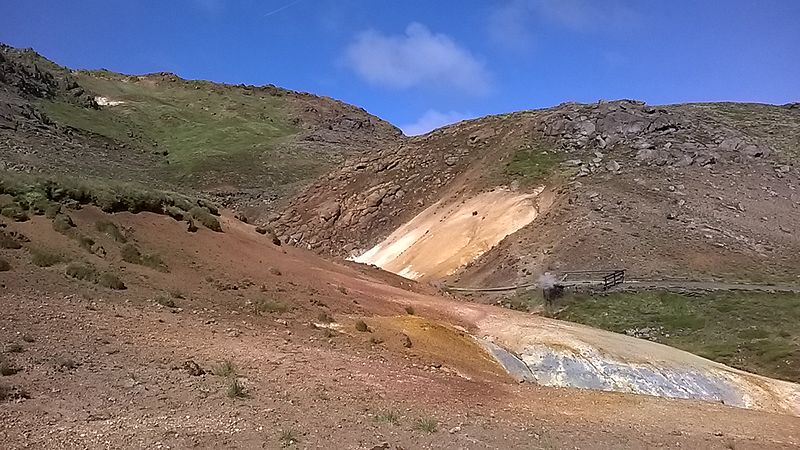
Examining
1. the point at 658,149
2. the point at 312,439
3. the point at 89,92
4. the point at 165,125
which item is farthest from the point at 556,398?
the point at 89,92

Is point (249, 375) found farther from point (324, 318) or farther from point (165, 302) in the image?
point (324, 318)

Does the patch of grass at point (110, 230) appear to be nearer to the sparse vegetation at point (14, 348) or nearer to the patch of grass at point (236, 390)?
the sparse vegetation at point (14, 348)

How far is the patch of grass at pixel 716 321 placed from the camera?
30406 millimetres

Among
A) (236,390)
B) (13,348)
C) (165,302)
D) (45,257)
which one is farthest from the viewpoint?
(45,257)

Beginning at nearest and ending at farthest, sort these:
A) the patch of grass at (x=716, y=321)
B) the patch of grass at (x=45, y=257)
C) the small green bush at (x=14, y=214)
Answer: the patch of grass at (x=45, y=257), the small green bush at (x=14, y=214), the patch of grass at (x=716, y=321)

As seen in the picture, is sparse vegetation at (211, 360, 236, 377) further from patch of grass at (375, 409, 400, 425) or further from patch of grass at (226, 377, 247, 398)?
patch of grass at (375, 409, 400, 425)

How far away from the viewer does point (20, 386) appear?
10.8 m

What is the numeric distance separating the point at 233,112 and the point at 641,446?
110 m

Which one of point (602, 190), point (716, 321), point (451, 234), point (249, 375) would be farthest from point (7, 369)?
point (602, 190)

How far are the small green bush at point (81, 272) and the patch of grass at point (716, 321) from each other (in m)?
24.6

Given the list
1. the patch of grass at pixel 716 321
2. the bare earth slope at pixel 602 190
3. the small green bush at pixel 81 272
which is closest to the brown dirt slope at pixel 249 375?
the small green bush at pixel 81 272

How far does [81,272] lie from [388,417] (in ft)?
29.5

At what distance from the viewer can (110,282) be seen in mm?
16906

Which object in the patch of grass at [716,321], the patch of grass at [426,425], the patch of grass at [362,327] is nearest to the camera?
the patch of grass at [426,425]
